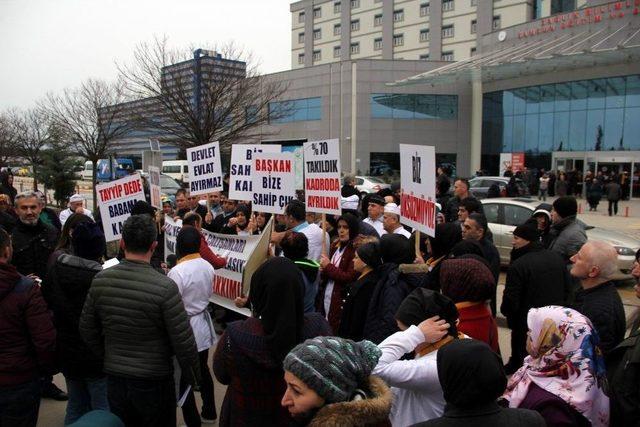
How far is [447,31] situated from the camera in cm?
5522

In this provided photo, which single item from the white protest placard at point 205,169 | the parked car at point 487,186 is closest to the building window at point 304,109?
the parked car at point 487,186

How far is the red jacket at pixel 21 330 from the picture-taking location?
3.50 meters

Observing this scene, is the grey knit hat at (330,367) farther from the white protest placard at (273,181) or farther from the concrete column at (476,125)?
the concrete column at (476,125)

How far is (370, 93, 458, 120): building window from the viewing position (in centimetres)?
4469

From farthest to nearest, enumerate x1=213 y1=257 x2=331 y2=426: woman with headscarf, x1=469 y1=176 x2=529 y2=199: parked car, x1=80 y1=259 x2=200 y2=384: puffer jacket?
x1=469 y1=176 x2=529 y2=199: parked car, x1=80 y1=259 x2=200 y2=384: puffer jacket, x1=213 y1=257 x2=331 y2=426: woman with headscarf

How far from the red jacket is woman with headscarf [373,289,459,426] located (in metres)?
2.32

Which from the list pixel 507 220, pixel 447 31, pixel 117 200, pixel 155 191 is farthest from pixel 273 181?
pixel 447 31

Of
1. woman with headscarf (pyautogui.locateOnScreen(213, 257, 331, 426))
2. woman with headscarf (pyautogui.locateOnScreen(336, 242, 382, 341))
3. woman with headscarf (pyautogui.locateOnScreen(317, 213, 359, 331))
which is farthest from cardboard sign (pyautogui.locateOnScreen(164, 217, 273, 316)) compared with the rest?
woman with headscarf (pyautogui.locateOnScreen(213, 257, 331, 426))

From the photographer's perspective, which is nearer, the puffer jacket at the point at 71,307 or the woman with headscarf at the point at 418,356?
the woman with headscarf at the point at 418,356

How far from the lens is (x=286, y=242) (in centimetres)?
428

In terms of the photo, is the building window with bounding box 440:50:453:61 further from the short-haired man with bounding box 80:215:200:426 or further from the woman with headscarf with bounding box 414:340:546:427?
the woman with headscarf with bounding box 414:340:546:427

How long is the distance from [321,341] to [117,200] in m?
5.08

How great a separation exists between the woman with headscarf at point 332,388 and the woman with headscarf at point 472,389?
210mm

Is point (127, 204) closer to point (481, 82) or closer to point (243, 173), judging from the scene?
point (243, 173)
